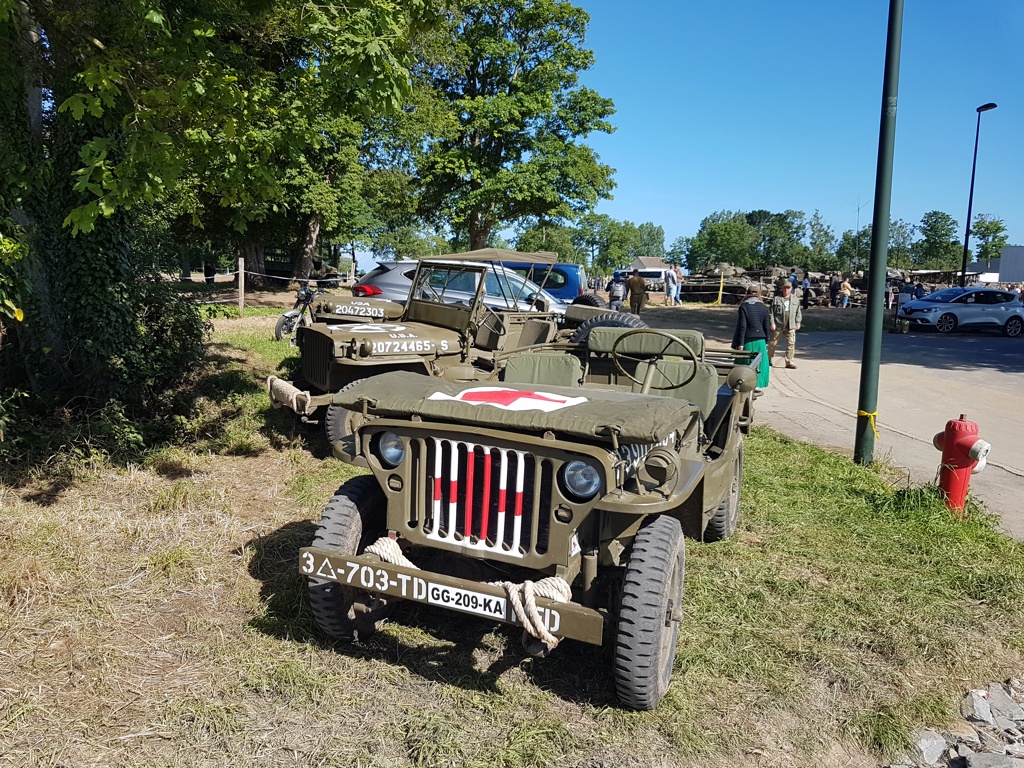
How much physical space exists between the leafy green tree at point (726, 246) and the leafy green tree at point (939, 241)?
2518 cm

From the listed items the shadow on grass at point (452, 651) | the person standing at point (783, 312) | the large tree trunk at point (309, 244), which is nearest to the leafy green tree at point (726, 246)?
the large tree trunk at point (309, 244)

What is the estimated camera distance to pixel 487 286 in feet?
27.8

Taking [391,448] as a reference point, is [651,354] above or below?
above

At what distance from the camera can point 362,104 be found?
5.93 m

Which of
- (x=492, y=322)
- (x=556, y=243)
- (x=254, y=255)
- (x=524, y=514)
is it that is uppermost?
(x=556, y=243)

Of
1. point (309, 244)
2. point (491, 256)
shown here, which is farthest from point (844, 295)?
point (491, 256)

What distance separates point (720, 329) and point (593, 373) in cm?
1701

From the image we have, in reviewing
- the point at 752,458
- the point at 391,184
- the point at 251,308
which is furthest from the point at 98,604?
the point at 391,184

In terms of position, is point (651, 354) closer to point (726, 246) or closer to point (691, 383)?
point (691, 383)

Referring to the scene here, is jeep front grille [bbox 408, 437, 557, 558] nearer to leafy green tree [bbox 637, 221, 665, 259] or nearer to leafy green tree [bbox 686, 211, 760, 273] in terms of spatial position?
leafy green tree [bbox 686, 211, 760, 273]

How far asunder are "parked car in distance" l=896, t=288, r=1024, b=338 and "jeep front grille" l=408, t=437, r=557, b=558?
23.9 meters

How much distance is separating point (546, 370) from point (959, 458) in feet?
11.0

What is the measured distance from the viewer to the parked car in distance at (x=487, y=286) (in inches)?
341

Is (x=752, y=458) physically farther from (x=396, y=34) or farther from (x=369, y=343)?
(x=396, y=34)
